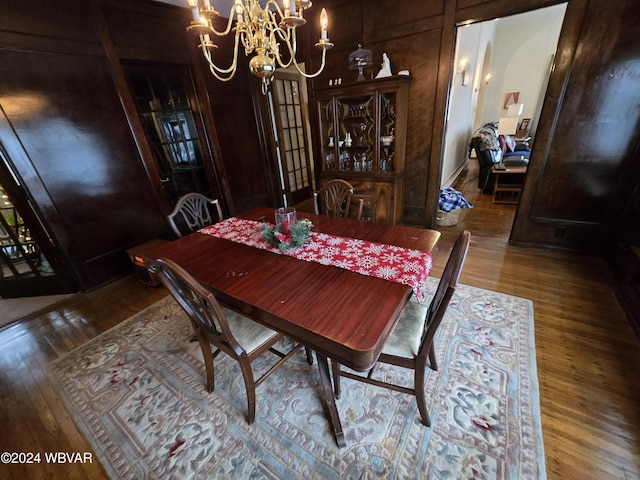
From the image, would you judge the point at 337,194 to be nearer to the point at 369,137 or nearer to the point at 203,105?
the point at 369,137

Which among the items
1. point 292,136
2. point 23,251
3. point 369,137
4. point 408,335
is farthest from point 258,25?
point 292,136

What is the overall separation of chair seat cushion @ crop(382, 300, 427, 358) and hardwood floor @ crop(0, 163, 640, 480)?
73cm

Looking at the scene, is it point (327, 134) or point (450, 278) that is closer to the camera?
point (450, 278)

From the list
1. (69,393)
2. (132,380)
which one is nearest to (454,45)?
(132,380)

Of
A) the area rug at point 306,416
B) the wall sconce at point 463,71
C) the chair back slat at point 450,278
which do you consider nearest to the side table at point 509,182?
the wall sconce at point 463,71

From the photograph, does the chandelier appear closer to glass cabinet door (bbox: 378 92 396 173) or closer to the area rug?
glass cabinet door (bbox: 378 92 396 173)

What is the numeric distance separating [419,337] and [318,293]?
1.79 ft

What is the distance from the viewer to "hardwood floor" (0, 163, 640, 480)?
1.17 metres

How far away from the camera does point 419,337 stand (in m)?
1.21

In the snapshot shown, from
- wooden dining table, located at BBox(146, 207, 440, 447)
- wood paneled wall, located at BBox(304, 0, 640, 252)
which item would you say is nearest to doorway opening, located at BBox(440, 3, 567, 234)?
wood paneled wall, located at BBox(304, 0, 640, 252)

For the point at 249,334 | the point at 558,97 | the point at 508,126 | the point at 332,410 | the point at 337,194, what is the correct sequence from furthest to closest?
the point at 508,126 → the point at 558,97 → the point at 337,194 → the point at 249,334 → the point at 332,410

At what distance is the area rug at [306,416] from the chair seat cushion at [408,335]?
1.38 feet

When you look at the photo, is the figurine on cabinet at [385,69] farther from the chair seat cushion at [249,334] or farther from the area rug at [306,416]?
the chair seat cushion at [249,334]

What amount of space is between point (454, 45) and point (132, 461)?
3.78 m
